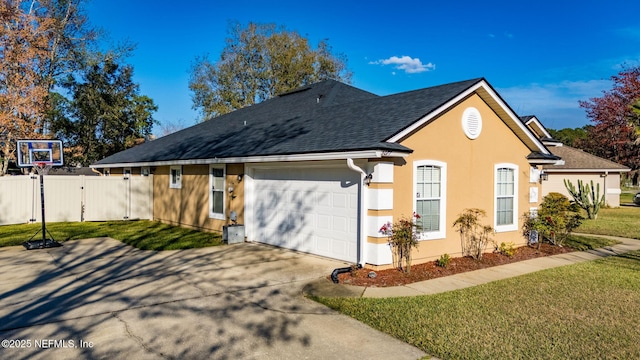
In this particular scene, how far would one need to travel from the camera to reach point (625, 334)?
200 inches

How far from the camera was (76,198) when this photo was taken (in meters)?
16.3

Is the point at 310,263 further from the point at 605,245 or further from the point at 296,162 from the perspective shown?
the point at 605,245

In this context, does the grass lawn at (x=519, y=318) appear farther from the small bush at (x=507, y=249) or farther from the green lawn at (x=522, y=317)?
the small bush at (x=507, y=249)

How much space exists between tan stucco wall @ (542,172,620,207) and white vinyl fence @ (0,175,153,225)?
76.7 feet

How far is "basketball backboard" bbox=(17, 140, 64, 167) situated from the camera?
10.7m

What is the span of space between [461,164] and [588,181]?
2049 cm

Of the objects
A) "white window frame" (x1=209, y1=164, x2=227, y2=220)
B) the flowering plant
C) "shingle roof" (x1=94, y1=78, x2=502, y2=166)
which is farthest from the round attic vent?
"white window frame" (x1=209, y1=164, x2=227, y2=220)

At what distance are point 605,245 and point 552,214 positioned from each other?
2.59m

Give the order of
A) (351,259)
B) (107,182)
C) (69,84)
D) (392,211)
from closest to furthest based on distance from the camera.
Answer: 1. (392,211)
2. (351,259)
3. (107,182)
4. (69,84)

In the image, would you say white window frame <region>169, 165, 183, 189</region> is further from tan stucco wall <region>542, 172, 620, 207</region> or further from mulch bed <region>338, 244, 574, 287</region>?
tan stucco wall <region>542, 172, 620, 207</region>

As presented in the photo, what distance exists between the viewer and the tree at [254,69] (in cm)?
3531

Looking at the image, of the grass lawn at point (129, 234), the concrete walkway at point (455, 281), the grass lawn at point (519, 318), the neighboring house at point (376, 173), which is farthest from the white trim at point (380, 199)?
the grass lawn at point (129, 234)

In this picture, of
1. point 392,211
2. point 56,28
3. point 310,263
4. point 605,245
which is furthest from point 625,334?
point 56,28

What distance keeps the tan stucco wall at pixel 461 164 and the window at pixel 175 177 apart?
9593mm
